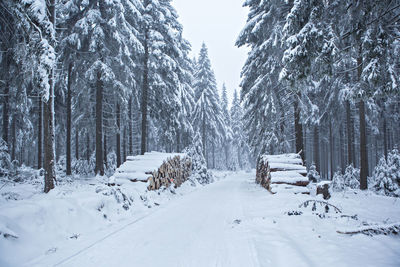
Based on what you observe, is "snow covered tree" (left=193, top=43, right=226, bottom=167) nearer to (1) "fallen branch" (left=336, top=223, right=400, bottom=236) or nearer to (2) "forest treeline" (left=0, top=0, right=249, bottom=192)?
(2) "forest treeline" (left=0, top=0, right=249, bottom=192)

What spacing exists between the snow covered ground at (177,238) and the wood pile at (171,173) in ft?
11.4

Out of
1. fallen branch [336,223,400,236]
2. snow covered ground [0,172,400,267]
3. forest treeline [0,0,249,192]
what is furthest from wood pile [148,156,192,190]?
fallen branch [336,223,400,236]

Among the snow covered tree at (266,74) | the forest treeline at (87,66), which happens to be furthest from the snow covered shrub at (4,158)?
the snow covered tree at (266,74)

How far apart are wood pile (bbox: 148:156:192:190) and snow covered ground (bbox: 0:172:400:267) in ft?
11.4

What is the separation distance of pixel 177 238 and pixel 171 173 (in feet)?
26.3

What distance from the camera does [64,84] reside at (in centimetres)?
1627

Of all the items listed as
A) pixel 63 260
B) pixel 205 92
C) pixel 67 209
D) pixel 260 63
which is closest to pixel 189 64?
pixel 205 92

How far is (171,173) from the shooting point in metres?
12.7

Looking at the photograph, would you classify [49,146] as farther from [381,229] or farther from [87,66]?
[381,229]

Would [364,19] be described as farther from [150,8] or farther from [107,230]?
[150,8]

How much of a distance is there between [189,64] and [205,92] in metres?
5.27

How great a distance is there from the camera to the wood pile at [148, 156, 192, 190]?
10352mm

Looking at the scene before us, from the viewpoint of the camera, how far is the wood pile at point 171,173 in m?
10.4

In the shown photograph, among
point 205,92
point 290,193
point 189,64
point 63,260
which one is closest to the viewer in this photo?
point 63,260
